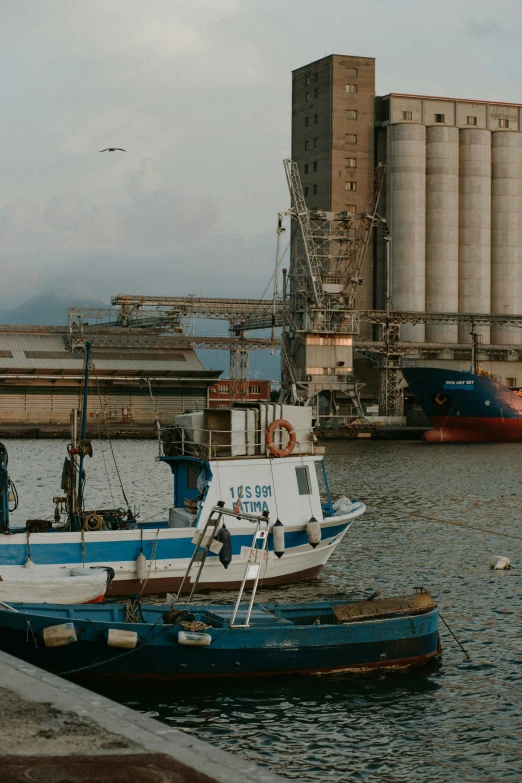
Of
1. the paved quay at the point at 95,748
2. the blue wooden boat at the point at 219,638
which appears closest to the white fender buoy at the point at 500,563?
the blue wooden boat at the point at 219,638

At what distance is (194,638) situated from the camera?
65.3ft

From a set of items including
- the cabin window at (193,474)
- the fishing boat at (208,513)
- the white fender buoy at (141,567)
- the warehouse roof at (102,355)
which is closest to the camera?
the fishing boat at (208,513)

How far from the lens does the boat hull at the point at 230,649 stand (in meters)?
19.7

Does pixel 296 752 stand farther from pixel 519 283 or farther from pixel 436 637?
pixel 519 283

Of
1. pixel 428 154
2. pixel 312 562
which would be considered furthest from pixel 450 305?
pixel 312 562

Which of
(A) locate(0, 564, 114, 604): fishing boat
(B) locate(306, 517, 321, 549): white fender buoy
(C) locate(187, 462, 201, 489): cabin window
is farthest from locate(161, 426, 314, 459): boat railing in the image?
(A) locate(0, 564, 114, 604): fishing boat

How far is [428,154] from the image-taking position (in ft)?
460

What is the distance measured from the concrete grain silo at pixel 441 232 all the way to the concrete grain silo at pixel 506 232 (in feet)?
22.6

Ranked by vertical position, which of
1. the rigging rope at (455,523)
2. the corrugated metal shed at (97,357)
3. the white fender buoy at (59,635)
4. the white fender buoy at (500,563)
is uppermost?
the corrugated metal shed at (97,357)

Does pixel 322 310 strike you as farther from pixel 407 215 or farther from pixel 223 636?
pixel 223 636

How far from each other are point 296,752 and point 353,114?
133168 millimetres

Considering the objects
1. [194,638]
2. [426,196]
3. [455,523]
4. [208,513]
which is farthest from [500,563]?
[426,196]

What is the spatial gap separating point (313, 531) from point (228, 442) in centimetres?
362

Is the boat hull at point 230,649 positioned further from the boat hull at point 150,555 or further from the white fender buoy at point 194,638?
the boat hull at point 150,555
